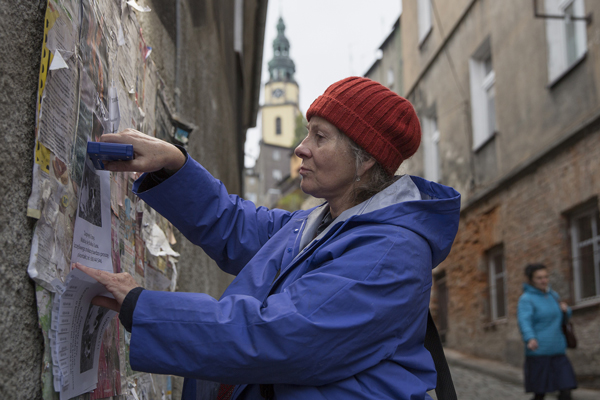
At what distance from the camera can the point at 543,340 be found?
19.0 ft

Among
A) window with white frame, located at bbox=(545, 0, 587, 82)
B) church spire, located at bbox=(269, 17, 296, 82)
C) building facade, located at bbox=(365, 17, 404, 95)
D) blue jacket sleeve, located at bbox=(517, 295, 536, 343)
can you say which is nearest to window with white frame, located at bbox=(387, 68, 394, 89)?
building facade, located at bbox=(365, 17, 404, 95)

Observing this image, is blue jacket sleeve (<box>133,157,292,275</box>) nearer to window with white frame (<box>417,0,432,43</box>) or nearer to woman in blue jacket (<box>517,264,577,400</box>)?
woman in blue jacket (<box>517,264,577,400</box>)

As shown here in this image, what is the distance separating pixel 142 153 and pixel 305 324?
634 mm

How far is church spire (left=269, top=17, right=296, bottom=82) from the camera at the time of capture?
242ft

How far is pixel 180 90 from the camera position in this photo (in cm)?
321

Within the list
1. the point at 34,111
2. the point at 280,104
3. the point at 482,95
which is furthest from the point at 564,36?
the point at 280,104

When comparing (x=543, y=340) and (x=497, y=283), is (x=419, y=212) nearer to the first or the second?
(x=543, y=340)

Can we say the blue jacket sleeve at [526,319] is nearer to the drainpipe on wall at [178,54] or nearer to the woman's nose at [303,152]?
the drainpipe on wall at [178,54]

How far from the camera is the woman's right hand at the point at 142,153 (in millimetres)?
1628

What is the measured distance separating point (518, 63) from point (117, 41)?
878 centimetres

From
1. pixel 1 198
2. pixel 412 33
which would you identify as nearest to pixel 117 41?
pixel 1 198

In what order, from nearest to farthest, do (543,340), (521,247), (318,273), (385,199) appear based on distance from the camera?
1. (318,273)
2. (385,199)
3. (543,340)
4. (521,247)

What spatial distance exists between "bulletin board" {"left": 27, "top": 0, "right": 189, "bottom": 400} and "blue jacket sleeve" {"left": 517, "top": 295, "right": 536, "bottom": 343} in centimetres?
435

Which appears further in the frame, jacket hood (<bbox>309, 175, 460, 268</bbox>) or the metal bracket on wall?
the metal bracket on wall
